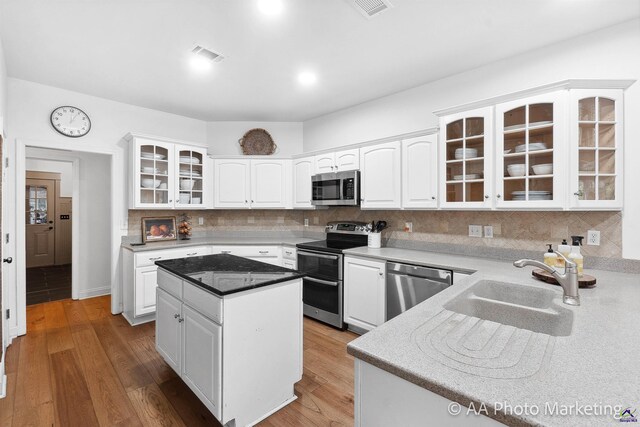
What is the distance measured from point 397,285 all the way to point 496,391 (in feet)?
6.68

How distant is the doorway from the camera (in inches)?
243

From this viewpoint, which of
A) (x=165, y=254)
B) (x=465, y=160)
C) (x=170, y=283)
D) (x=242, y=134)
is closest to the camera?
(x=170, y=283)

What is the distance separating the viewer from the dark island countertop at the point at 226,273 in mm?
1754

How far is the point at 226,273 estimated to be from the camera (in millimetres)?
2023

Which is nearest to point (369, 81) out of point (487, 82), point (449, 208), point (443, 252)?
point (487, 82)

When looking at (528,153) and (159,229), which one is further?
(159,229)

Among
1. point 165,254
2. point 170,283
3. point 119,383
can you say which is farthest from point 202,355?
point 165,254

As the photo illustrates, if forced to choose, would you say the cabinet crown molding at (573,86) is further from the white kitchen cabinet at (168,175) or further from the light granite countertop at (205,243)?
the white kitchen cabinet at (168,175)

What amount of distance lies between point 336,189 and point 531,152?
6.55ft

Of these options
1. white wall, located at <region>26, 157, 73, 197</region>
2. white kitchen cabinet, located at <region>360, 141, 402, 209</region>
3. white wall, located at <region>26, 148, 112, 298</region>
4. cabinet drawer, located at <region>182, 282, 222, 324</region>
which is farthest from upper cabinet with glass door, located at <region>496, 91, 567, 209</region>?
white wall, located at <region>26, 157, 73, 197</region>

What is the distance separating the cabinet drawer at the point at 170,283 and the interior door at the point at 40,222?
6.08 m

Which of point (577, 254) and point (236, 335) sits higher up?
point (577, 254)

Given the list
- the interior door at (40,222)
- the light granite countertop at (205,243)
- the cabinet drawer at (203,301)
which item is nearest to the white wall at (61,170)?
the interior door at (40,222)

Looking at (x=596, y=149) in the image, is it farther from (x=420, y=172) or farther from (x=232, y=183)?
(x=232, y=183)
